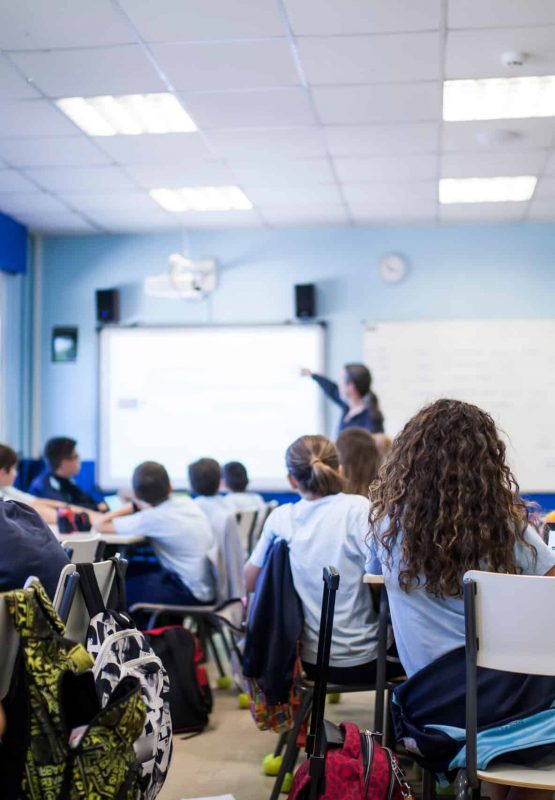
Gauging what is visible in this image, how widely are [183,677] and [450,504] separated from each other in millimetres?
2015

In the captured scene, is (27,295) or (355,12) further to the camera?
(27,295)

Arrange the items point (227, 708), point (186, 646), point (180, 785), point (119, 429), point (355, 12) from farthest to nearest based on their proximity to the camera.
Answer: point (119, 429) → point (227, 708) → point (186, 646) → point (355, 12) → point (180, 785)

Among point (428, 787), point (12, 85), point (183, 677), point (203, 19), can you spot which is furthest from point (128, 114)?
point (428, 787)

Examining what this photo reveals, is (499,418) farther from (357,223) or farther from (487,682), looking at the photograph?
(487,682)

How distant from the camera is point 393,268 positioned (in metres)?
7.16

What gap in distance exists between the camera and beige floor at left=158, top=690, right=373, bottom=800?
10.1 ft

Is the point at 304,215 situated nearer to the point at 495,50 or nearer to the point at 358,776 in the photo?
the point at 495,50

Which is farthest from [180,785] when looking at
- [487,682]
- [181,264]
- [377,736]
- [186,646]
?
[181,264]

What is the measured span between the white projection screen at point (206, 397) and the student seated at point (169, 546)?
9.81 ft

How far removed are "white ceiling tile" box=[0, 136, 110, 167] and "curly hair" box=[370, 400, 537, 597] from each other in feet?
11.7

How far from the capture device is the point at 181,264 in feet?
22.6

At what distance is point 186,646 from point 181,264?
Answer: 12.1 feet

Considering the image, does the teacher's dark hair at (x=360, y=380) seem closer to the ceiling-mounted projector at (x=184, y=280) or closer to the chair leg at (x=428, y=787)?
the ceiling-mounted projector at (x=184, y=280)

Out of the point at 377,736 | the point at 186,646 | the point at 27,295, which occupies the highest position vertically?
the point at 27,295
